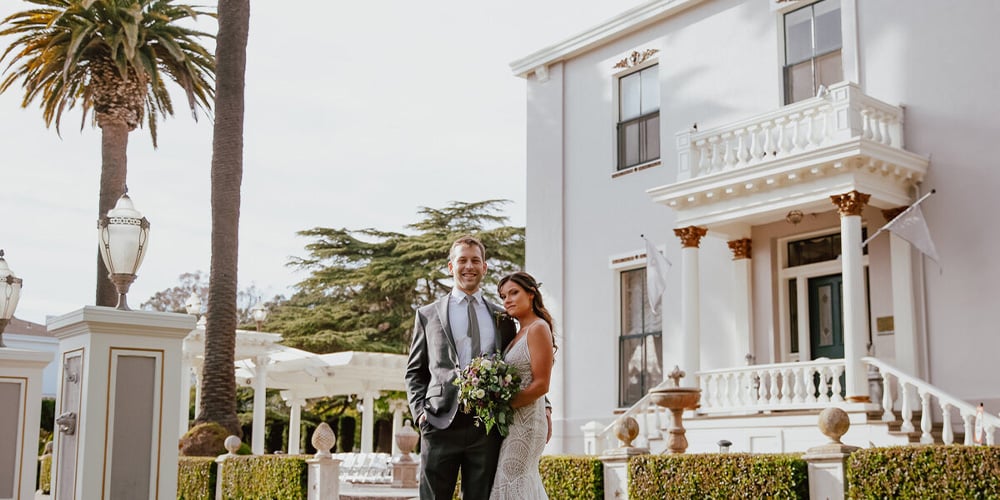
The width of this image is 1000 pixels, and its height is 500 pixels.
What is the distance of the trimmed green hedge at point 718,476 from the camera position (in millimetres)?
10227

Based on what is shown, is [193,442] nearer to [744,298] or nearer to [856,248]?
[744,298]

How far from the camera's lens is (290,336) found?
124 ft

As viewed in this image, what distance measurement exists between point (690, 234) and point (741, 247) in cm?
101

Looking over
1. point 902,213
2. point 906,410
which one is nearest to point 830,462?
point 906,410

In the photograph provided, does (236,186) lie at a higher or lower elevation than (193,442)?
higher

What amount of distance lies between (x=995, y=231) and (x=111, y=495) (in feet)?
35.1

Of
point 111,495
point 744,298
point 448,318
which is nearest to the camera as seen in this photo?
point 448,318

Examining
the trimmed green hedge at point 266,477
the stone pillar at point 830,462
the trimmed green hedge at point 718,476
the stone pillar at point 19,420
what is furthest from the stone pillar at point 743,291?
the stone pillar at point 19,420

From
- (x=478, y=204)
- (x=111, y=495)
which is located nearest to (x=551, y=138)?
(x=111, y=495)

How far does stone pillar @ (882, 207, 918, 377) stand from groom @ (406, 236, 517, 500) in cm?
972

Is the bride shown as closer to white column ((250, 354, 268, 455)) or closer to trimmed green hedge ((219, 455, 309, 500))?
trimmed green hedge ((219, 455, 309, 500))

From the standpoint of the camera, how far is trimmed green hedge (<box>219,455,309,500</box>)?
47.8 feet

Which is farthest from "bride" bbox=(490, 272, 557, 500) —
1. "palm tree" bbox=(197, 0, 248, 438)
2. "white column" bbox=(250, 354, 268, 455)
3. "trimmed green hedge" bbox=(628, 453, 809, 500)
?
"white column" bbox=(250, 354, 268, 455)

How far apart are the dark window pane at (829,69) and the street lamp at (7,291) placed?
1088 cm
